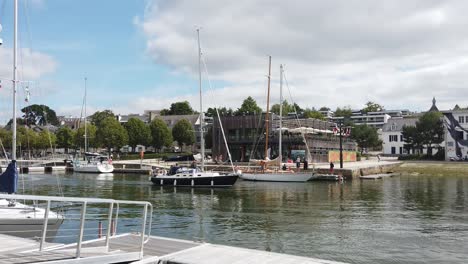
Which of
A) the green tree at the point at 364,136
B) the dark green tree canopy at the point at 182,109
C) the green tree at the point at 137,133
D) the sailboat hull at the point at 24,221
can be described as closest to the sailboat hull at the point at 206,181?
the sailboat hull at the point at 24,221

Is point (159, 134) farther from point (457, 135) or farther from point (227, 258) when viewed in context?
point (227, 258)

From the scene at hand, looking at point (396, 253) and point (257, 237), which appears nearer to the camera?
point (396, 253)

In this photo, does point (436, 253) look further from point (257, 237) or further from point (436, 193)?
point (436, 193)

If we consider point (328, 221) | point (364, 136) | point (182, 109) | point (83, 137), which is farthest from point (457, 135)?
point (182, 109)

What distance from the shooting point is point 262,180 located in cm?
5550

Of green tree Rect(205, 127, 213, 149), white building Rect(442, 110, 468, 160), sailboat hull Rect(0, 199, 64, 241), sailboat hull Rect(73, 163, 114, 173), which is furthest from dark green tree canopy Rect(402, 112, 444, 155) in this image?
sailboat hull Rect(0, 199, 64, 241)

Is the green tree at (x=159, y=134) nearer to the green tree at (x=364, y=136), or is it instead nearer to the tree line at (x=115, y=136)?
the tree line at (x=115, y=136)

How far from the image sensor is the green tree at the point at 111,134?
349ft

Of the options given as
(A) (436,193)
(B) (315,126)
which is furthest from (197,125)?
(A) (436,193)

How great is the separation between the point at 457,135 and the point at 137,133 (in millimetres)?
71778

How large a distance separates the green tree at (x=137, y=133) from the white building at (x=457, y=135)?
6751 centimetres

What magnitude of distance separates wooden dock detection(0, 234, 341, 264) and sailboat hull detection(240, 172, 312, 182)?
1616 inches

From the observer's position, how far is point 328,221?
25516mm

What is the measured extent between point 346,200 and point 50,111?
187 m
